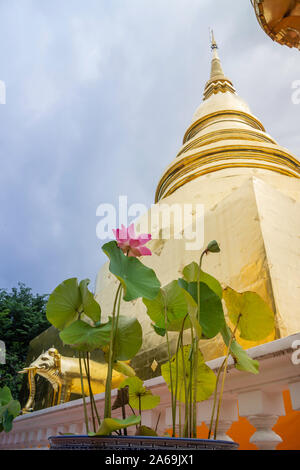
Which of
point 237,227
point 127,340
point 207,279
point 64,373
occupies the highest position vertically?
point 237,227

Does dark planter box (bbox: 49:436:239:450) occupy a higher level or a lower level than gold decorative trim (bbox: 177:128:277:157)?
lower

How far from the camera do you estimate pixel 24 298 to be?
7438 mm

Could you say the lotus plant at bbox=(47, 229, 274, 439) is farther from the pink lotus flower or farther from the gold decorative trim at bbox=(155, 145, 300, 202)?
the gold decorative trim at bbox=(155, 145, 300, 202)

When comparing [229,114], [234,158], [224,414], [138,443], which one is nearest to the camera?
[138,443]

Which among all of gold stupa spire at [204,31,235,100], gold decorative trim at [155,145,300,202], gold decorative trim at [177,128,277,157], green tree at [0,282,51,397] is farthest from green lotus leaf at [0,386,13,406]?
gold stupa spire at [204,31,235,100]

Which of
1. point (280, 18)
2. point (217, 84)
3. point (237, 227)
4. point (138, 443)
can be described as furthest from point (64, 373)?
point (217, 84)

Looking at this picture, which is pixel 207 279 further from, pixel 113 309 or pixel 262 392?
pixel 262 392

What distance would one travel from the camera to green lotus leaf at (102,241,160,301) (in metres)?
0.76

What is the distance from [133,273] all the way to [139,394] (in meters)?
0.35

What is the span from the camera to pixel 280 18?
0.89 metres

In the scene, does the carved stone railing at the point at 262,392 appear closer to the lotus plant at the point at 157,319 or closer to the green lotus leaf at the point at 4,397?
the lotus plant at the point at 157,319

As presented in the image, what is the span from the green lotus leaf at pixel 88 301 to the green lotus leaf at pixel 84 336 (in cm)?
8

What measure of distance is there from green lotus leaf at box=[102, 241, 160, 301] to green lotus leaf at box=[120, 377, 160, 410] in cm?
27
